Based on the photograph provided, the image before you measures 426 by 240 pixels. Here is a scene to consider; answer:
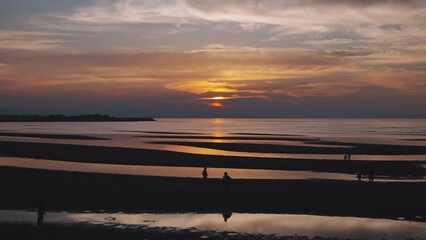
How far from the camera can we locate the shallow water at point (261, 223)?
62.2ft

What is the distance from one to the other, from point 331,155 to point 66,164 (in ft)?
103

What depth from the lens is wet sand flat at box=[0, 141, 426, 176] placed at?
146 ft

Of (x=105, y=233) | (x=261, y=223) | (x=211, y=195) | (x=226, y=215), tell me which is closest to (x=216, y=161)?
(x=211, y=195)

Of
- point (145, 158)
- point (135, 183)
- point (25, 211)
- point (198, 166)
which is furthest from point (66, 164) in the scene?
point (25, 211)

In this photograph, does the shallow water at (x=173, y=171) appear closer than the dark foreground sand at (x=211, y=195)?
No

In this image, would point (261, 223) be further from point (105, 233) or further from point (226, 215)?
point (105, 233)

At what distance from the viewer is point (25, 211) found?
73.3 ft

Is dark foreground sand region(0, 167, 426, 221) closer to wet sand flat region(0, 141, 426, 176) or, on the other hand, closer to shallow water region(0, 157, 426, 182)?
shallow water region(0, 157, 426, 182)

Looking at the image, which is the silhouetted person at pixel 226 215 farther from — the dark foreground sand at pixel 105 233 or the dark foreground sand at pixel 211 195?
the dark foreground sand at pixel 105 233

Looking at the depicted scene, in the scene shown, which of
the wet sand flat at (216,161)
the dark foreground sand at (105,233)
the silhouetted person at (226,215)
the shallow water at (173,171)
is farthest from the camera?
the wet sand flat at (216,161)

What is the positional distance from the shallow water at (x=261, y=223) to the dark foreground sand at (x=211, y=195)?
4.13 feet

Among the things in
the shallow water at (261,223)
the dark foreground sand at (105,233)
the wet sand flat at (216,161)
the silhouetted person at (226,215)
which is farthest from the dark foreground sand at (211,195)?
the wet sand flat at (216,161)

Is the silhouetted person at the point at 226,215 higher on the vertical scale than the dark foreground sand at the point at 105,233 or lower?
higher

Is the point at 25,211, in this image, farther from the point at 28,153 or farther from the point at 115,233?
the point at 28,153
